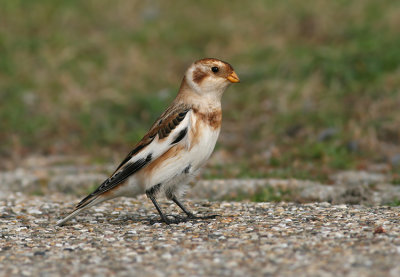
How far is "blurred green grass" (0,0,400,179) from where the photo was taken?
9867 millimetres

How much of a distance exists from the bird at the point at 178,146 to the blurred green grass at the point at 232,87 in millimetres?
2933

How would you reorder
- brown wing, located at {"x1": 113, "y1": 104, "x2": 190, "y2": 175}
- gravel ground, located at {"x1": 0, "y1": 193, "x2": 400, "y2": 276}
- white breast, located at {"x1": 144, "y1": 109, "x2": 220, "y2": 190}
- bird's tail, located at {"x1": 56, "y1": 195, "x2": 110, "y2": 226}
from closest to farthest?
gravel ground, located at {"x1": 0, "y1": 193, "x2": 400, "y2": 276} → white breast, located at {"x1": 144, "y1": 109, "x2": 220, "y2": 190} → brown wing, located at {"x1": 113, "y1": 104, "x2": 190, "y2": 175} → bird's tail, located at {"x1": 56, "y1": 195, "x2": 110, "y2": 226}

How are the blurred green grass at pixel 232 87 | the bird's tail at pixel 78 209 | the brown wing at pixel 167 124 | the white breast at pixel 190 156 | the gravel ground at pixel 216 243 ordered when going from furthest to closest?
the blurred green grass at pixel 232 87, the bird's tail at pixel 78 209, the brown wing at pixel 167 124, the white breast at pixel 190 156, the gravel ground at pixel 216 243

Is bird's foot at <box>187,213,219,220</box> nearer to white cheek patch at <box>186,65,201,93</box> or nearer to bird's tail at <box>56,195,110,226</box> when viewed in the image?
bird's tail at <box>56,195,110,226</box>

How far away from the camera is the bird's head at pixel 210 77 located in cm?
599

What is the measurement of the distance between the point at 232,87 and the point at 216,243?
296 inches

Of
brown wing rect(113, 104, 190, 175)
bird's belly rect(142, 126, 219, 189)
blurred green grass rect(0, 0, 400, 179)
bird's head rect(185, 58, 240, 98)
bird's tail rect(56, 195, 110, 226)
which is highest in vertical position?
blurred green grass rect(0, 0, 400, 179)

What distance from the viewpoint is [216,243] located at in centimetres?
496

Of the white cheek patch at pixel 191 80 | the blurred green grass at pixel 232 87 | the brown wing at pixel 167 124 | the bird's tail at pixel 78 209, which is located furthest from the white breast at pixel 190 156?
the blurred green grass at pixel 232 87

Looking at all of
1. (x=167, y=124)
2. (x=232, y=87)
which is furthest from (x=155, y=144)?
(x=232, y=87)

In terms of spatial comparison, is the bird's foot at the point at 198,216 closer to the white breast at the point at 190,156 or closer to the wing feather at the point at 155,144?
the white breast at the point at 190,156

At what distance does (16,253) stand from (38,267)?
0.52m

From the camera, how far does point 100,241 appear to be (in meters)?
5.22

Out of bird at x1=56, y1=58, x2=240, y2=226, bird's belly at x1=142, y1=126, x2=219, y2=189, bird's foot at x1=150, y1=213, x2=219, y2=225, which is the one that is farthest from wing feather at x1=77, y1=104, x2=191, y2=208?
bird's foot at x1=150, y1=213, x2=219, y2=225
